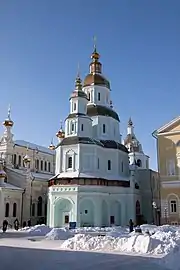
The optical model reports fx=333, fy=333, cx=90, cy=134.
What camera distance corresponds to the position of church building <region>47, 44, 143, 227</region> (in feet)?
127

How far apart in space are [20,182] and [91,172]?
12229 mm

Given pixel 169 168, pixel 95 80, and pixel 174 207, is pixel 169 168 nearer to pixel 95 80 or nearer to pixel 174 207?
pixel 174 207

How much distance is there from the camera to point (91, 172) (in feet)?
133

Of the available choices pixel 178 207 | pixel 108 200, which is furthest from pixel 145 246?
pixel 108 200

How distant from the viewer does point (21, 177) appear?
155ft

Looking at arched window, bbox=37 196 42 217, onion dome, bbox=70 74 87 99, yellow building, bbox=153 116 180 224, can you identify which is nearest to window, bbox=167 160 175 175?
yellow building, bbox=153 116 180 224

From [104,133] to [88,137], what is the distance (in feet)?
15.5

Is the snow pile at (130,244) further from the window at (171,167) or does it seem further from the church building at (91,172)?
the church building at (91,172)

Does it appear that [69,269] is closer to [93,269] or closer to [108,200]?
[93,269]

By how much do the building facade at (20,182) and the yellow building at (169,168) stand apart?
19.2 m

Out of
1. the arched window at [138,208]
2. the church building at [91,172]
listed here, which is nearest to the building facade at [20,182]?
the church building at [91,172]

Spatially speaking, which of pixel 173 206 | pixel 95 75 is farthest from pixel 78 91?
pixel 173 206

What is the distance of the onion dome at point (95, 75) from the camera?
1946 inches

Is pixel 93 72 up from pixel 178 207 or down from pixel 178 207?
up
